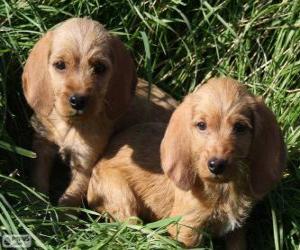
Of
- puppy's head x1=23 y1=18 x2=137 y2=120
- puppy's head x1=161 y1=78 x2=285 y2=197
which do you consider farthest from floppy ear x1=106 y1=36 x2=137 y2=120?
puppy's head x1=161 y1=78 x2=285 y2=197

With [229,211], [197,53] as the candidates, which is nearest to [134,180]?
[229,211]

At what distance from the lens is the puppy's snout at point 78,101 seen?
17.0ft

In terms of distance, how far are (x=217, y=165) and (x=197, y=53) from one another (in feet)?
7.29

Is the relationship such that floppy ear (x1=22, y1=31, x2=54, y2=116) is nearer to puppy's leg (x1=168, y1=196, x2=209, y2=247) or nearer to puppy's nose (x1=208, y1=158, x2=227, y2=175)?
puppy's leg (x1=168, y1=196, x2=209, y2=247)

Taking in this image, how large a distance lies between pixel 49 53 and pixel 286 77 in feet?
7.09

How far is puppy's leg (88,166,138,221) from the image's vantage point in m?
5.57

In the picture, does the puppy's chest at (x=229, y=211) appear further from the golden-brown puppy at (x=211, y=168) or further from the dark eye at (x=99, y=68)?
the dark eye at (x=99, y=68)

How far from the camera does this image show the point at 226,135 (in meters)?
4.86

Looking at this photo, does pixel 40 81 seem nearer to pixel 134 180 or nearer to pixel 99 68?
pixel 99 68

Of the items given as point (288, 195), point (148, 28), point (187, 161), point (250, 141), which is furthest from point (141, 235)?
point (148, 28)

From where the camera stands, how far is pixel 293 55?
668 cm

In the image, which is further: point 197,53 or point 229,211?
point 197,53

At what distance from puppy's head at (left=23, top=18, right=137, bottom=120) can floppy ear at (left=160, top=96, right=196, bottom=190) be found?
0.60 m

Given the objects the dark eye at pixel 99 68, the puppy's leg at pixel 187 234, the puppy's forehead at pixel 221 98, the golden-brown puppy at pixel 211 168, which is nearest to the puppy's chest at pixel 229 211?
the golden-brown puppy at pixel 211 168
